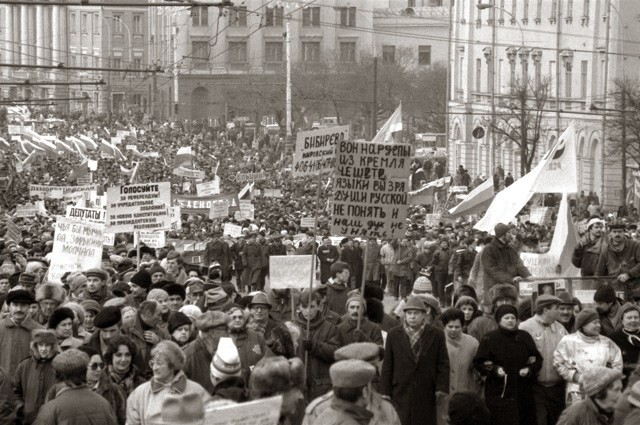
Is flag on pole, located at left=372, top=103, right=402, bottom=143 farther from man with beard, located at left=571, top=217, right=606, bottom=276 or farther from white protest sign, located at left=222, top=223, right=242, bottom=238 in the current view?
white protest sign, located at left=222, top=223, right=242, bottom=238

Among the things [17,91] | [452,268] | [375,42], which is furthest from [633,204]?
[17,91]

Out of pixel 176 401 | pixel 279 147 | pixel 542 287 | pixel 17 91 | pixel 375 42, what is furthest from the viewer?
pixel 17 91

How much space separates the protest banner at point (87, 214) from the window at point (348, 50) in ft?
310

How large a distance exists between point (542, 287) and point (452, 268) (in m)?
13.4

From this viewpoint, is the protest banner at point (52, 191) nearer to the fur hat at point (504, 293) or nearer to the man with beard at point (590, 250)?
the man with beard at point (590, 250)

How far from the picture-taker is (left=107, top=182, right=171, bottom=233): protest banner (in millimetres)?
20031

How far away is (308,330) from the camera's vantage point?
13211mm

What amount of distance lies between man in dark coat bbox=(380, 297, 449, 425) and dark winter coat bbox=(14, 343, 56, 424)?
7.10 feet

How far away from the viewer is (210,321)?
472 inches

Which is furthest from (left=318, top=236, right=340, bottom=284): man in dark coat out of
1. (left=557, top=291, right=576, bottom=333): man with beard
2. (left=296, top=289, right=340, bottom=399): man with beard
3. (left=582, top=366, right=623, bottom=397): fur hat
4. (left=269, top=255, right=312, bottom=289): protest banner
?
(left=582, top=366, right=623, bottom=397): fur hat

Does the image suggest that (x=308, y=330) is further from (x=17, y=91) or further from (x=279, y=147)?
(x=17, y=91)

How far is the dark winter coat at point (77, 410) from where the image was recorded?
10.0 metres

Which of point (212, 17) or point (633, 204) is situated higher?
point (212, 17)

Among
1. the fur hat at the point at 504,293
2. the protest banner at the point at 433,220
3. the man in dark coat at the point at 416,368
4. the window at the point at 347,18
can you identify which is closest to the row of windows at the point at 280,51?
the window at the point at 347,18
